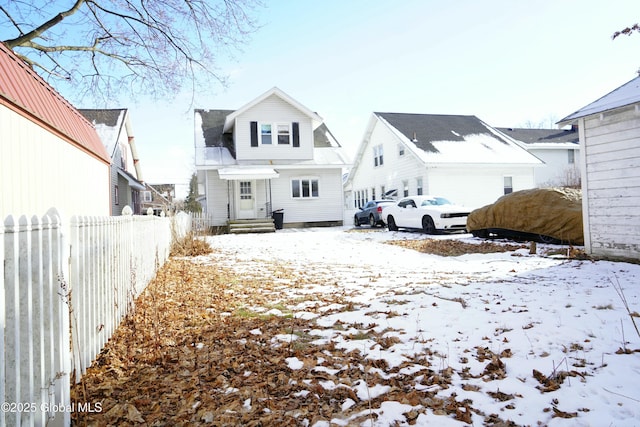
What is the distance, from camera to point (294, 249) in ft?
41.3

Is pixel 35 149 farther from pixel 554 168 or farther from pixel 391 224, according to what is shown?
pixel 554 168

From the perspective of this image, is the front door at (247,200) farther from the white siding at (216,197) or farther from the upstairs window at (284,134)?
the upstairs window at (284,134)

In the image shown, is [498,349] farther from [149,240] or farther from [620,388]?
[149,240]

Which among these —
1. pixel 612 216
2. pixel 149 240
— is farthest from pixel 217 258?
pixel 612 216

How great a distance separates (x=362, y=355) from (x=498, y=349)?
126 centimetres

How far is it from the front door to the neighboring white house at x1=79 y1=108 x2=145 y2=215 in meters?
6.38

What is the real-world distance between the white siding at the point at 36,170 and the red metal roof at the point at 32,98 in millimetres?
132

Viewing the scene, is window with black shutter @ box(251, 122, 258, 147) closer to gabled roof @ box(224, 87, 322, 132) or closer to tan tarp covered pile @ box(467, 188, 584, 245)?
gabled roof @ box(224, 87, 322, 132)

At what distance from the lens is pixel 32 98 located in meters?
6.11

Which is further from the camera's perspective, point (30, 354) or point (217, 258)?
point (217, 258)

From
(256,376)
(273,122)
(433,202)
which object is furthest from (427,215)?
(256,376)

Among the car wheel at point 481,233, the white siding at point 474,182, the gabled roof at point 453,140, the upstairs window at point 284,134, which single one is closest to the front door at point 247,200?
the upstairs window at point 284,134

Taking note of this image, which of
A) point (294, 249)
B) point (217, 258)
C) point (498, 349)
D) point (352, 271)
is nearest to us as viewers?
point (498, 349)

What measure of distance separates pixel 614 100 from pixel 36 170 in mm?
10612
